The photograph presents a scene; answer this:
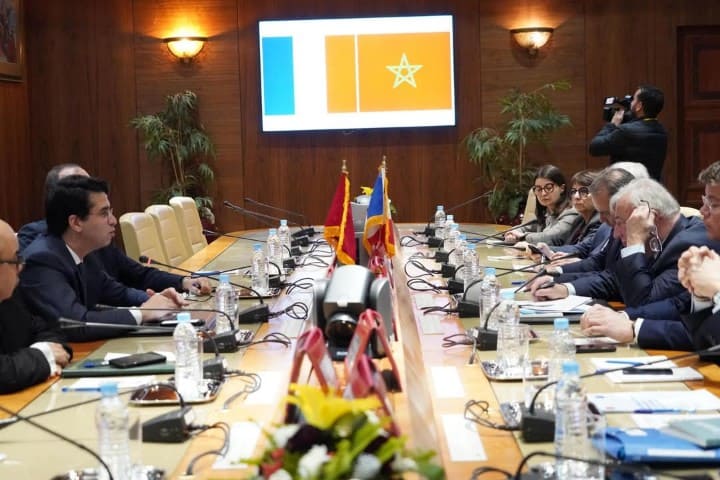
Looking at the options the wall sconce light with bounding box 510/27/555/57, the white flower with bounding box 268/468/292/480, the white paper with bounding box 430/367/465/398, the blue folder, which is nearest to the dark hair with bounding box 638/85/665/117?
the wall sconce light with bounding box 510/27/555/57

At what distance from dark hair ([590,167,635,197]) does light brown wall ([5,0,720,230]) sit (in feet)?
15.3

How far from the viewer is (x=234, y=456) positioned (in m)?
2.05

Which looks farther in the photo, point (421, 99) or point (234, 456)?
point (421, 99)

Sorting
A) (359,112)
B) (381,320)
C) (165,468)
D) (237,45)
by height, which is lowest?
(165,468)

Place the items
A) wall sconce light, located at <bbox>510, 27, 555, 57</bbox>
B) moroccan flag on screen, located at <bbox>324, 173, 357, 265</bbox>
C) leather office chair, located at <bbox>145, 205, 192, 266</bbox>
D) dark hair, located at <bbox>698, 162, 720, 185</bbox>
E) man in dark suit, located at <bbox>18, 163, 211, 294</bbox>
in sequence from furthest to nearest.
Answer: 1. wall sconce light, located at <bbox>510, 27, 555, 57</bbox>
2. leather office chair, located at <bbox>145, 205, 192, 266</bbox>
3. man in dark suit, located at <bbox>18, 163, 211, 294</bbox>
4. moroccan flag on screen, located at <bbox>324, 173, 357, 265</bbox>
5. dark hair, located at <bbox>698, 162, 720, 185</bbox>

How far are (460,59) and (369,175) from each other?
1340mm

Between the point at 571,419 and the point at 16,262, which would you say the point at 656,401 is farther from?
the point at 16,262

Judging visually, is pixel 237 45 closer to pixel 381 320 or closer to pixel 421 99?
pixel 421 99

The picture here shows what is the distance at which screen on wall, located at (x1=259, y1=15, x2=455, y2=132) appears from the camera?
29.6 feet

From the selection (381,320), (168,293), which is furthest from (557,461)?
(168,293)

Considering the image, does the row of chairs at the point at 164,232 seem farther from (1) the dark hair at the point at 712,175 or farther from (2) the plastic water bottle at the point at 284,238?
(1) the dark hair at the point at 712,175

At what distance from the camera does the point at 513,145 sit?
8.88 metres

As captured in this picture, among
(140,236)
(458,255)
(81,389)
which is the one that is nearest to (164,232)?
(140,236)

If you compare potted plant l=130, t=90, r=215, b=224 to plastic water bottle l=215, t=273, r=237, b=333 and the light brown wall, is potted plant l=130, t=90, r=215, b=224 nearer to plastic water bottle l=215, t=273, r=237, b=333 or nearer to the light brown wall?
the light brown wall
